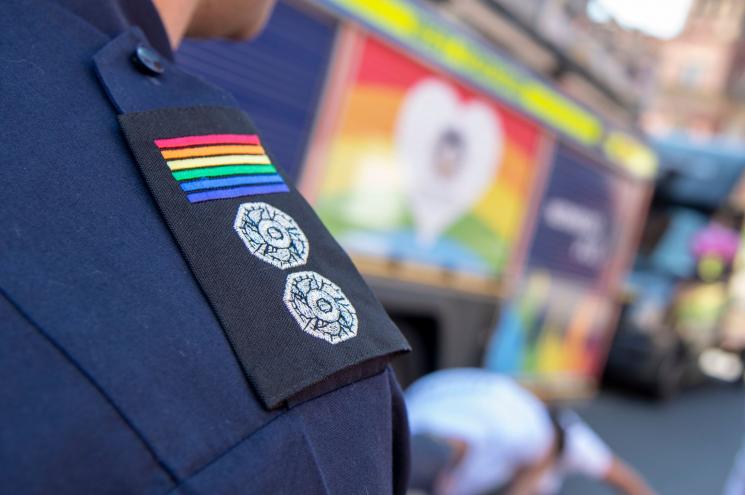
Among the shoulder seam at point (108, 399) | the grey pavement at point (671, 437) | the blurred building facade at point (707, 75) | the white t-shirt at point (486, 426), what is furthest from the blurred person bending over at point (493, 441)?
the blurred building facade at point (707, 75)

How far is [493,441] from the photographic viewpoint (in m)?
2.58

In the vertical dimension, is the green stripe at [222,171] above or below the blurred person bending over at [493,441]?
above

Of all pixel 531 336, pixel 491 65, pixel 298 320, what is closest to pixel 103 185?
pixel 298 320

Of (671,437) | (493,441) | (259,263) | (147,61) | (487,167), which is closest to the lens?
(259,263)

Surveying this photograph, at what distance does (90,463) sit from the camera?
48cm

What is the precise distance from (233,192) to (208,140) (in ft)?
0.24

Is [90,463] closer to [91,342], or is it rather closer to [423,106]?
[91,342]

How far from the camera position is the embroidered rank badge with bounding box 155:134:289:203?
67 cm

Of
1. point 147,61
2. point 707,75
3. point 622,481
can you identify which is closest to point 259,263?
point 147,61

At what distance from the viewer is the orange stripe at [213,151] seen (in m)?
0.68

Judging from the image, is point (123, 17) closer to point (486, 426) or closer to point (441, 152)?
point (486, 426)

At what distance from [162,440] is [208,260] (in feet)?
0.51

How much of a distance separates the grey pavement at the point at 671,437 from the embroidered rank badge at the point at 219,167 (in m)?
3.90

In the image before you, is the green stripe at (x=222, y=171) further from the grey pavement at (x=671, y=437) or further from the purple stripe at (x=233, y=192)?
the grey pavement at (x=671, y=437)
